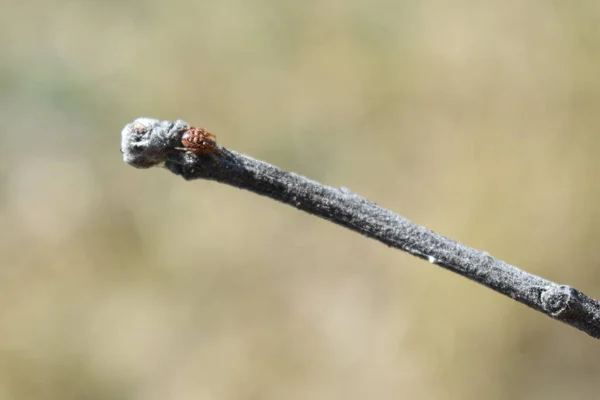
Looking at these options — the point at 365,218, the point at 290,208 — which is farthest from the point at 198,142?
the point at 290,208

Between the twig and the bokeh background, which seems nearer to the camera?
the twig

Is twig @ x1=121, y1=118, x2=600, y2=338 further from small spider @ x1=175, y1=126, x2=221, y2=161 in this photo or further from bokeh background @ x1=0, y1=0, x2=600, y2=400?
bokeh background @ x1=0, y1=0, x2=600, y2=400

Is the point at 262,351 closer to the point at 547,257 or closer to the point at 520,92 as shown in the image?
the point at 547,257

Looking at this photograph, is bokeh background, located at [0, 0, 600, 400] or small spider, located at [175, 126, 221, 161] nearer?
small spider, located at [175, 126, 221, 161]

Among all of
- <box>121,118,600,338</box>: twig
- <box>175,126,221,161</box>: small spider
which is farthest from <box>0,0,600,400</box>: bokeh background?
<box>175,126,221,161</box>: small spider

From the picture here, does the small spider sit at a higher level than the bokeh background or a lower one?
lower

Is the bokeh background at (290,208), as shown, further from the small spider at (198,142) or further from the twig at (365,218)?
the small spider at (198,142)
